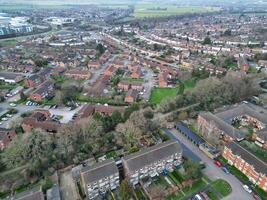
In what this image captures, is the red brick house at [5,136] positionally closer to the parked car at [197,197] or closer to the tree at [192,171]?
the tree at [192,171]

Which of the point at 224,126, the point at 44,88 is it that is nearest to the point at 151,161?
the point at 224,126

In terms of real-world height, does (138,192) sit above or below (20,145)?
below

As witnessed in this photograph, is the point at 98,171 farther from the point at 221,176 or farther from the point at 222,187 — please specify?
the point at 221,176

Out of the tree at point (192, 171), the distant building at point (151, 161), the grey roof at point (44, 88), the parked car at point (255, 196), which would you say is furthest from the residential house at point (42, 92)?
the parked car at point (255, 196)

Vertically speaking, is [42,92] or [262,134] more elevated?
[262,134]

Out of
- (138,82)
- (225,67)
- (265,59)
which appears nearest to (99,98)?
(138,82)

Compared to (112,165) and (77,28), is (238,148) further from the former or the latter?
(77,28)

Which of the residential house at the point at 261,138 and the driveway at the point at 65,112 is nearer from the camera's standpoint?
the residential house at the point at 261,138
